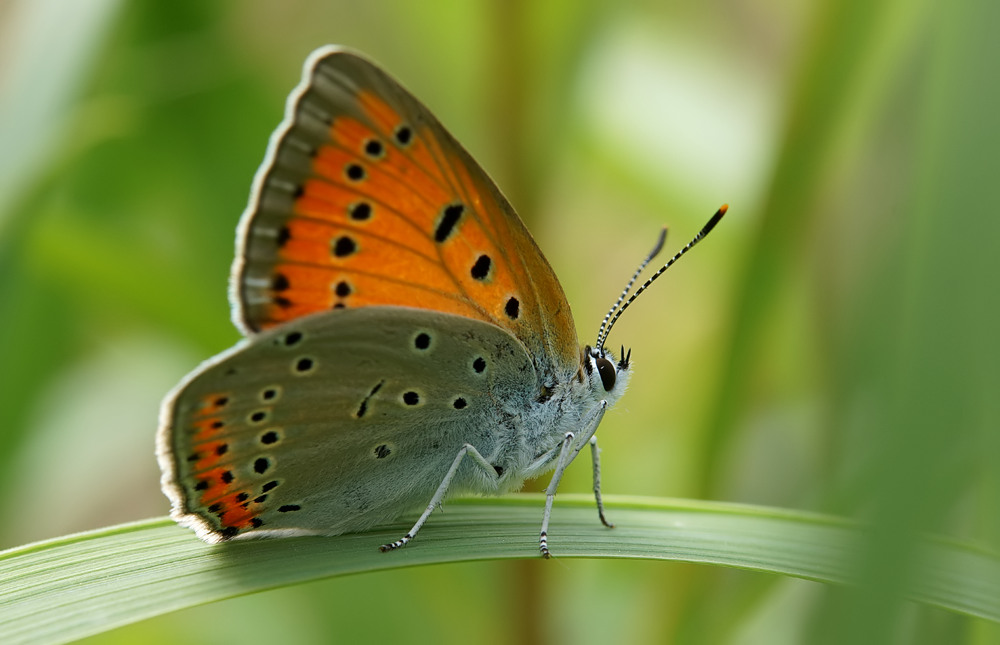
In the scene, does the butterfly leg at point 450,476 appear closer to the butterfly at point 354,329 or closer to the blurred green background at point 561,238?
the butterfly at point 354,329

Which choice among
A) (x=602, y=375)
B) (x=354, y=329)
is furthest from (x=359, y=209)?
(x=602, y=375)

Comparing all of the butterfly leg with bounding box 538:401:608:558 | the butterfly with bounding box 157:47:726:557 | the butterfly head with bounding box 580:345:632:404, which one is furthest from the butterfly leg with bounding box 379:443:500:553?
the butterfly head with bounding box 580:345:632:404

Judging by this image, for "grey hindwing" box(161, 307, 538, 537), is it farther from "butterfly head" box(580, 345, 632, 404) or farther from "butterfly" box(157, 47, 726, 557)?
"butterfly head" box(580, 345, 632, 404)

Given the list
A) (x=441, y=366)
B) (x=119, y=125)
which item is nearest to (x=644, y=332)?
(x=441, y=366)

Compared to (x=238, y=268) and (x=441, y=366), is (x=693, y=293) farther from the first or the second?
(x=238, y=268)

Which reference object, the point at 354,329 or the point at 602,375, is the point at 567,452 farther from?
the point at 354,329

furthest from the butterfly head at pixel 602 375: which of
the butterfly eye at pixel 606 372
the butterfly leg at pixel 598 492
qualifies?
the butterfly leg at pixel 598 492
